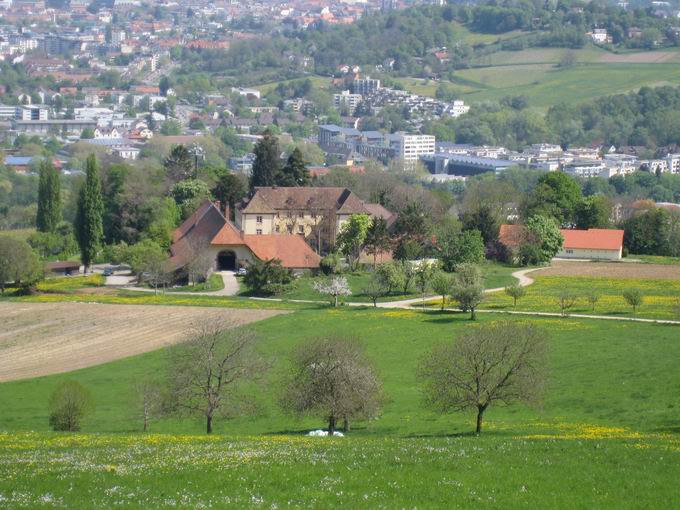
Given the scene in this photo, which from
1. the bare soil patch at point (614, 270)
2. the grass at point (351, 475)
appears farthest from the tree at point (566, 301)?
the grass at point (351, 475)

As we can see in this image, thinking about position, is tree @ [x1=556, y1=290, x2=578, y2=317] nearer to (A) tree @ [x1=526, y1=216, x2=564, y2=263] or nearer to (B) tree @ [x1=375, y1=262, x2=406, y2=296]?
(B) tree @ [x1=375, y1=262, x2=406, y2=296]

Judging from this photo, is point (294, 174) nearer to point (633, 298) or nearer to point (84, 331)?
point (84, 331)

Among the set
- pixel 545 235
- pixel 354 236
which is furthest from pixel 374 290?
pixel 545 235

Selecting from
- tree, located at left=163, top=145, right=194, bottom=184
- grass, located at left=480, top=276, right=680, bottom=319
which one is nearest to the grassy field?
grass, located at left=480, top=276, right=680, bottom=319

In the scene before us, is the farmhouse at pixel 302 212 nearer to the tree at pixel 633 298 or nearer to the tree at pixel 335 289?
the tree at pixel 335 289

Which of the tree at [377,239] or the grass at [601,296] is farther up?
the tree at [377,239]

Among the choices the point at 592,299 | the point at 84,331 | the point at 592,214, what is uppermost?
the point at 592,214
